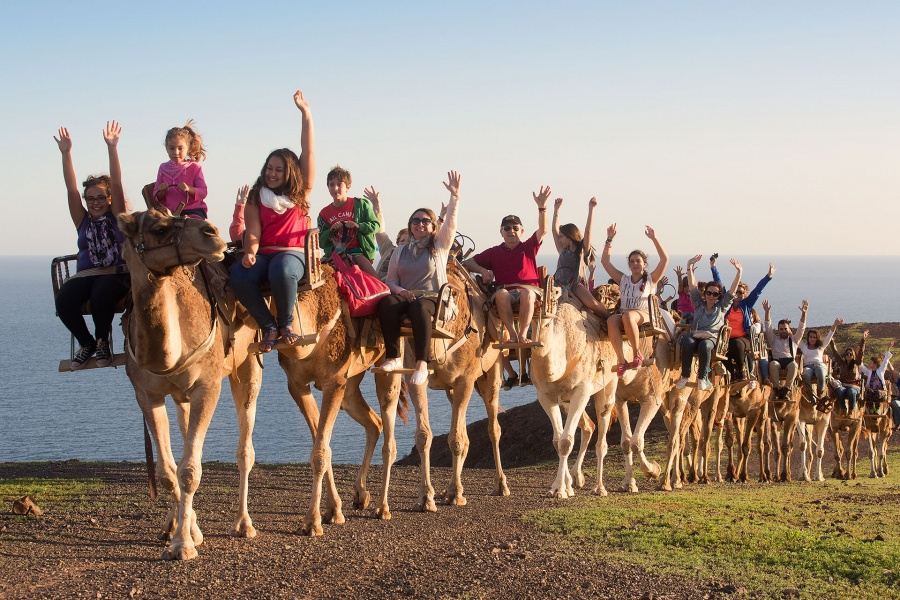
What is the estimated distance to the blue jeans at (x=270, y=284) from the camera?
970cm

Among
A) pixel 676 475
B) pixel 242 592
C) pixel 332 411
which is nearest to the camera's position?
pixel 242 592

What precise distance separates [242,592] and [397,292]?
4055 millimetres

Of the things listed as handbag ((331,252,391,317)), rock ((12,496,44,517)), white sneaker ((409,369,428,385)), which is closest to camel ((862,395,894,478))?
white sneaker ((409,369,428,385))

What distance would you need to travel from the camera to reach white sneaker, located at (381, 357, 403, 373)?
36.0 ft

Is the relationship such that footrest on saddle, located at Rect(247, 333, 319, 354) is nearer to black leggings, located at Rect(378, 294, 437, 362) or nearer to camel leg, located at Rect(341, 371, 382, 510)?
black leggings, located at Rect(378, 294, 437, 362)

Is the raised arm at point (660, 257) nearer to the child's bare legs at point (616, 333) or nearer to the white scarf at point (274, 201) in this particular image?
the child's bare legs at point (616, 333)

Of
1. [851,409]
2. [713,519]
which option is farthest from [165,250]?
[851,409]

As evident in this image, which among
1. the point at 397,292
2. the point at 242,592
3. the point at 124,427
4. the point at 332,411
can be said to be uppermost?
the point at 397,292

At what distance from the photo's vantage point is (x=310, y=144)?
390 inches

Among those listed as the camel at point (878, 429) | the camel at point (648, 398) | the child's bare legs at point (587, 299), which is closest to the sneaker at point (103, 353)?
the child's bare legs at point (587, 299)

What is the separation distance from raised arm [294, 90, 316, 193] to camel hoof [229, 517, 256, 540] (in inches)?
130

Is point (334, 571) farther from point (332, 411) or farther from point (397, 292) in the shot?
point (397, 292)

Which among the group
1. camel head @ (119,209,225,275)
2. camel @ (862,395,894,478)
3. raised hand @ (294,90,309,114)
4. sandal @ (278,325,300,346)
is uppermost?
raised hand @ (294,90,309,114)

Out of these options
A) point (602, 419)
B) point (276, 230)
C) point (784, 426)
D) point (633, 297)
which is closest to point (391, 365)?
point (276, 230)
